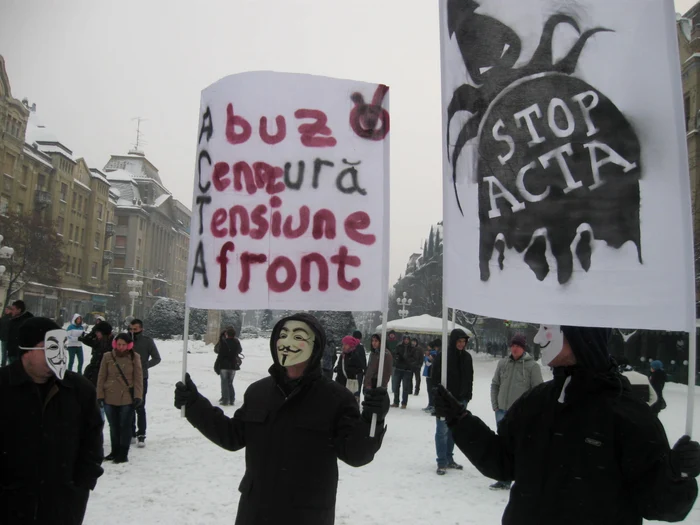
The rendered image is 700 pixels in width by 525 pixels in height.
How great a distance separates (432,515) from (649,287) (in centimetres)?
437

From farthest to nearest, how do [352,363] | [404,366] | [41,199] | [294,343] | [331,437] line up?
[41,199] → [404,366] → [352,363] → [294,343] → [331,437]

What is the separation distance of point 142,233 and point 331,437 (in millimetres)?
88989

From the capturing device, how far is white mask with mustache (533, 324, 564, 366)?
2.66 m

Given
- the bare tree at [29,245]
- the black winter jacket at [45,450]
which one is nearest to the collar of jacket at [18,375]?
the black winter jacket at [45,450]

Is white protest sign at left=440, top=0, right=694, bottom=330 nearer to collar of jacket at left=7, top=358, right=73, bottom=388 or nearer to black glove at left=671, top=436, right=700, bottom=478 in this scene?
black glove at left=671, top=436, right=700, bottom=478

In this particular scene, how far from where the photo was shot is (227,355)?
41.0 feet

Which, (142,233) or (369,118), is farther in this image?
(142,233)

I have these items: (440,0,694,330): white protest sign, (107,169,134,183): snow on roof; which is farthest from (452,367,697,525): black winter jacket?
(107,169,134,183): snow on roof

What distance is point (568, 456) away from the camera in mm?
2451

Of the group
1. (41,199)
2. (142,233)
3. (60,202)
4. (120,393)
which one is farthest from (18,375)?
(142,233)

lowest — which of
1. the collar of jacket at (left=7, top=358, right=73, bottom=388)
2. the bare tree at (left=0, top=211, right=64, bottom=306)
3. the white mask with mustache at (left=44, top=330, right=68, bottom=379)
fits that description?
the collar of jacket at (left=7, top=358, right=73, bottom=388)

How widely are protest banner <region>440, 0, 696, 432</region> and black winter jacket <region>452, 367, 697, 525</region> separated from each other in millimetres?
215

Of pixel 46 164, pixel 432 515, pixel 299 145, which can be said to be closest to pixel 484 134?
pixel 299 145

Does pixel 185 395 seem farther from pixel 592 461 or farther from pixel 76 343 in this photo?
pixel 76 343
